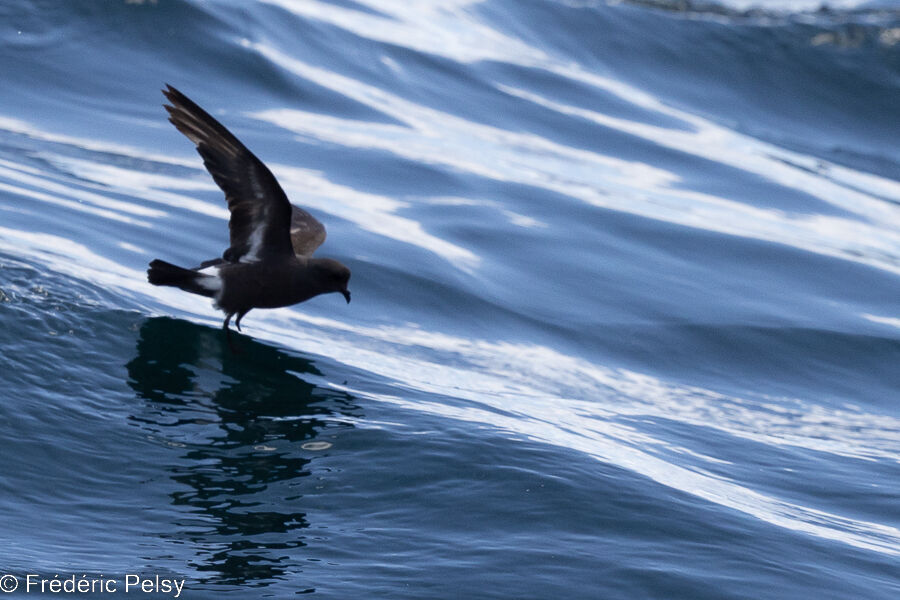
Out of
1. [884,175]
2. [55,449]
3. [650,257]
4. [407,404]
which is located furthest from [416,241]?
[884,175]

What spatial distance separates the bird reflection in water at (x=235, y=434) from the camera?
5.30 m

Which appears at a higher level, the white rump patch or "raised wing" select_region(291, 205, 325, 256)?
"raised wing" select_region(291, 205, 325, 256)

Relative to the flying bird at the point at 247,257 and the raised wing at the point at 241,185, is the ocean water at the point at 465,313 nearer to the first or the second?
the flying bird at the point at 247,257

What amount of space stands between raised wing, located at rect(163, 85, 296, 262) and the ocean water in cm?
77

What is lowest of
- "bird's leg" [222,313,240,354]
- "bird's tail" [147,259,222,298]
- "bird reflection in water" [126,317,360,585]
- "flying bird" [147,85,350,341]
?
"bird reflection in water" [126,317,360,585]

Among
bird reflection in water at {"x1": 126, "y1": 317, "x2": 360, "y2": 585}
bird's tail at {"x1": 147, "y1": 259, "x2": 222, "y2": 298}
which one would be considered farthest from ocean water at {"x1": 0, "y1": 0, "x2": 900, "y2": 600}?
bird's tail at {"x1": 147, "y1": 259, "x2": 222, "y2": 298}

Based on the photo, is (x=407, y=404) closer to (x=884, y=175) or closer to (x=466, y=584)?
(x=466, y=584)

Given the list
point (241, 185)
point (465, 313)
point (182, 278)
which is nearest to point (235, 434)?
point (182, 278)

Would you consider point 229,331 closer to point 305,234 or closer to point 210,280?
point 210,280

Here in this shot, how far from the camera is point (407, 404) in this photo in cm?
736

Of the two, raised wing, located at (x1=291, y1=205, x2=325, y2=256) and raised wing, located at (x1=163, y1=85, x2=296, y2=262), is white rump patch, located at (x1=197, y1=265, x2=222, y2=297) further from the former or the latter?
raised wing, located at (x1=291, y1=205, x2=325, y2=256)

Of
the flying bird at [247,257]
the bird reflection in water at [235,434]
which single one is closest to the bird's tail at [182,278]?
the flying bird at [247,257]

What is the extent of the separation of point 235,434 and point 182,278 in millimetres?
1298

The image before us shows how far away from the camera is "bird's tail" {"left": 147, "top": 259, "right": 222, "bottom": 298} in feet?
23.3
